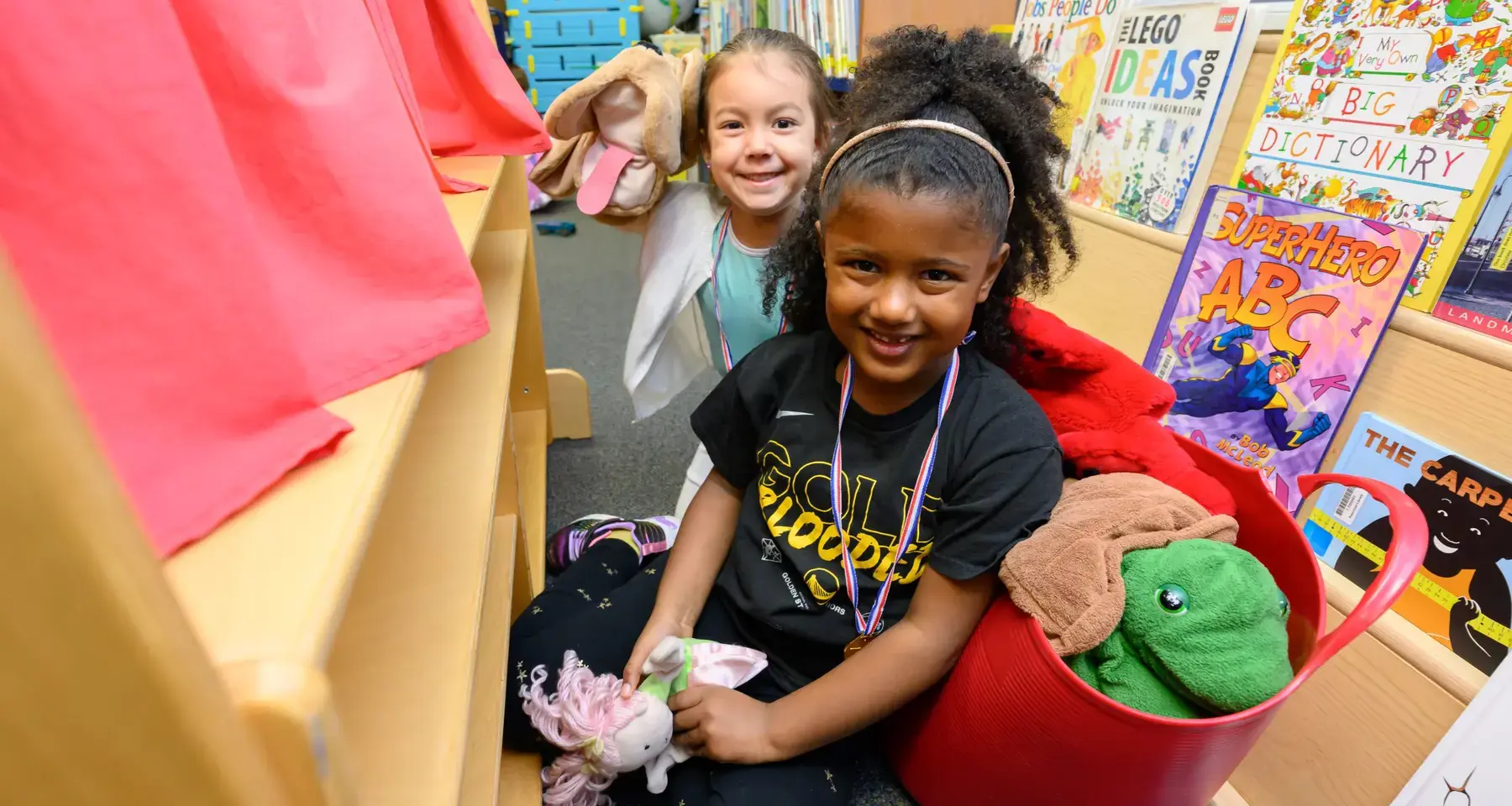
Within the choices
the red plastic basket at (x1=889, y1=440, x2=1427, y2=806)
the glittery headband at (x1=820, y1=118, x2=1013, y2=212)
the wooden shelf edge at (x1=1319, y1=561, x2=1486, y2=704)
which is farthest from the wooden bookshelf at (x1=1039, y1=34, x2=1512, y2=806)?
the glittery headband at (x1=820, y1=118, x2=1013, y2=212)

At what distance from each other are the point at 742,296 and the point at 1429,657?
90 centimetres

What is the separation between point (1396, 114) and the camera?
2.50 feet

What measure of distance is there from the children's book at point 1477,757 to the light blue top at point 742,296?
86cm

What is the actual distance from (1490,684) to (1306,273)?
17.2 inches

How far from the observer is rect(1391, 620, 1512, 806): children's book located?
68 centimetres

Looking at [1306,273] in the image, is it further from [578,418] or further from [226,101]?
[578,418]

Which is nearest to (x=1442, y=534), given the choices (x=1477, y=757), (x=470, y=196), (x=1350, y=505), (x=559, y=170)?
(x=1350, y=505)

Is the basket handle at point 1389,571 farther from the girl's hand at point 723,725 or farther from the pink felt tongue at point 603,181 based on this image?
the pink felt tongue at point 603,181

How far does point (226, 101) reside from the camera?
1.48 feet

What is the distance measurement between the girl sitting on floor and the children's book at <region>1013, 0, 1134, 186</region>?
1.41 feet

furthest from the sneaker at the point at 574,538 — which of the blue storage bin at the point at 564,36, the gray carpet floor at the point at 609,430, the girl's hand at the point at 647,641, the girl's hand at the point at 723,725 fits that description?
the blue storage bin at the point at 564,36

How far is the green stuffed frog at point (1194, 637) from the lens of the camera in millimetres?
616

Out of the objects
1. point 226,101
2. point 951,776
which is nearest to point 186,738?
point 226,101

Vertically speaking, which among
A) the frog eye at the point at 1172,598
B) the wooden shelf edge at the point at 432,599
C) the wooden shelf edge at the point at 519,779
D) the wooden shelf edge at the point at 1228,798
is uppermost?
the frog eye at the point at 1172,598
